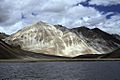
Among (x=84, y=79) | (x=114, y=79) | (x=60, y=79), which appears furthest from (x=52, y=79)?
(x=114, y=79)

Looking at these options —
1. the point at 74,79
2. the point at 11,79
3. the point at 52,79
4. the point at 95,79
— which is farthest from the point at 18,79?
the point at 95,79

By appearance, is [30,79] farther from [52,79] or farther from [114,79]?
[114,79]

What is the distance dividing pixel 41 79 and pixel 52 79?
127 inches

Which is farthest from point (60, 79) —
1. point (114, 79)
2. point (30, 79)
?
point (114, 79)

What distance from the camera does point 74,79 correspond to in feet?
321

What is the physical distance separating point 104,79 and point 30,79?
21.0 meters

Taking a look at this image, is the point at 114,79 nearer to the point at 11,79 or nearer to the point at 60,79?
the point at 60,79

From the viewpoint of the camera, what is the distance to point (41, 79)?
9756cm

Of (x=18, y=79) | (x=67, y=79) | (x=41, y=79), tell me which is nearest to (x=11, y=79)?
(x=18, y=79)

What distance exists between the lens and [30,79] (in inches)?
3856

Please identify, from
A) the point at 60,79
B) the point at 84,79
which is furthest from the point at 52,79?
the point at 84,79

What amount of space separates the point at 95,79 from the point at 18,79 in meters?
21.9

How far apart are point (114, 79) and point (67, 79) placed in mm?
13308

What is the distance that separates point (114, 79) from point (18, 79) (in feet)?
89.0
